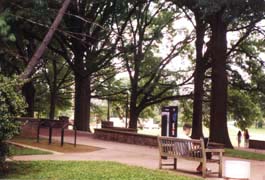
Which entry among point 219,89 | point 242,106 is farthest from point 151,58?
point 219,89

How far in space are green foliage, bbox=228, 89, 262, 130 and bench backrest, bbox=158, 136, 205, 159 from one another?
29.1m

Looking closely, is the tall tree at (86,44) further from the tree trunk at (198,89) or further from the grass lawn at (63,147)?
the grass lawn at (63,147)

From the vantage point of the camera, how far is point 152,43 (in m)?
41.1

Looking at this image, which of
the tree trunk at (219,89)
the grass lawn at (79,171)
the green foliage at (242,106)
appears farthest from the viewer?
the green foliage at (242,106)

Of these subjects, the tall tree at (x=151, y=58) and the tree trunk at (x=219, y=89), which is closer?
the tree trunk at (x=219, y=89)

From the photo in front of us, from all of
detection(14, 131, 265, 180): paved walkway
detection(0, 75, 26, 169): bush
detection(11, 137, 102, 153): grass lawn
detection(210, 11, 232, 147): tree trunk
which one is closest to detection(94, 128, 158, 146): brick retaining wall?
detection(14, 131, 265, 180): paved walkway

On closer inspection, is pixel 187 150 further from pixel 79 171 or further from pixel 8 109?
pixel 8 109

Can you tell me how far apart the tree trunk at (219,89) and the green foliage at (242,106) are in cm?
1751

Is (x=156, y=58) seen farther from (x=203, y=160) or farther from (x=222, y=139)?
(x=203, y=160)

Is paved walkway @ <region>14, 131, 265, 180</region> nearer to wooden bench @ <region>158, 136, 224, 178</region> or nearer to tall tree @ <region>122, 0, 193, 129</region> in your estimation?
wooden bench @ <region>158, 136, 224, 178</region>

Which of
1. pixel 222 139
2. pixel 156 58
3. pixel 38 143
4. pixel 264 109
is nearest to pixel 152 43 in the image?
pixel 156 58

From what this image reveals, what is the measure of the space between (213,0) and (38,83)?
32.3 metres

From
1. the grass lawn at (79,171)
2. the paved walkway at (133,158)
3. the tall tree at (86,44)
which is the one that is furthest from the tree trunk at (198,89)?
the grass lawn at (79,171)

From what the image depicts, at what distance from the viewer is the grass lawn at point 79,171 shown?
Answer: 1127cm
